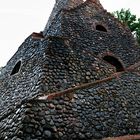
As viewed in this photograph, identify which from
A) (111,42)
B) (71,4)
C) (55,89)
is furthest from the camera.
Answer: (71,4)

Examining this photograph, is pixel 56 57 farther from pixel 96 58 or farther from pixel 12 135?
pixel 12 135

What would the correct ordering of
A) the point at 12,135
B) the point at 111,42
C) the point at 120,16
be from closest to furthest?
the point at 12,135 < the point at 111,42 < the point at 120,16

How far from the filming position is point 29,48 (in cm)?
1510

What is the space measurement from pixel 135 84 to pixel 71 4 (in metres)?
9.00

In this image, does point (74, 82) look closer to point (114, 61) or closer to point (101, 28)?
point (114, 61)

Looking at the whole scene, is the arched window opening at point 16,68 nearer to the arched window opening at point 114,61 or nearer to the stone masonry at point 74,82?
the stone masonry at point 74,82

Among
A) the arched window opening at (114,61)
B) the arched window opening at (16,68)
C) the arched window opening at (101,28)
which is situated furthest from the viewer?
the arched window opening at (101,28)

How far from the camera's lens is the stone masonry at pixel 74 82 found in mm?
9375

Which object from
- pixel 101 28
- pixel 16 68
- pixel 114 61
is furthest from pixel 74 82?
pixel 101 28

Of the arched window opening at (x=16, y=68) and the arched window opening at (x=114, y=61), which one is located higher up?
the arched window opening at (x=114, y=61)

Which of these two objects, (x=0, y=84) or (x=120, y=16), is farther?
(x=120, y=16)

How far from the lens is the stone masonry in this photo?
9.38m

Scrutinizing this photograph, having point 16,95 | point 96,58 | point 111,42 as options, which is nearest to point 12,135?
point 16,95

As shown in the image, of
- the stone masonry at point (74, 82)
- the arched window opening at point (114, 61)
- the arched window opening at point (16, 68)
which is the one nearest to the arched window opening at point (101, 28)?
the stone masonry at point (74, 82)
